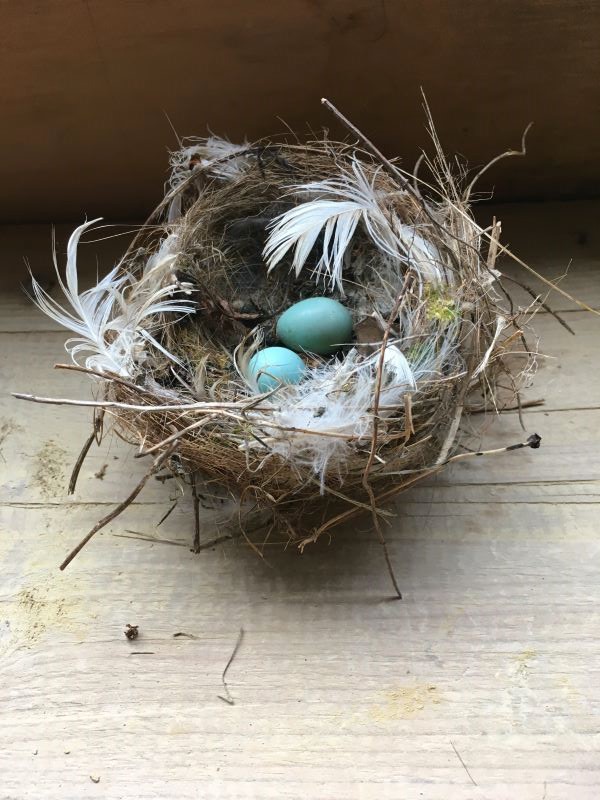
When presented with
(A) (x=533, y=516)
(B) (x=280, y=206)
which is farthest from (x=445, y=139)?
(A) (x=533, y=516)

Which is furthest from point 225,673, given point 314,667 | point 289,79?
point 289,79

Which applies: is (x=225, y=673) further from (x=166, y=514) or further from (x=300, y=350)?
(x=300, y=350)

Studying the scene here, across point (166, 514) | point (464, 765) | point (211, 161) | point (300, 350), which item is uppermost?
point (211, 161)

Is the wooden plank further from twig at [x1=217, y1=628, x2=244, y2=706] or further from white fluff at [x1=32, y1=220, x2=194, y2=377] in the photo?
white fluff at [x1=32, y1=220, x2=194, y2=377]

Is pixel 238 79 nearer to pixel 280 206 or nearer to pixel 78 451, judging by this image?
pixel 280 206

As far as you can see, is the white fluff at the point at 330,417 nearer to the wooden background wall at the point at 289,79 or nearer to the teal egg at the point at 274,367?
→ the teal egg at the point at 274,367

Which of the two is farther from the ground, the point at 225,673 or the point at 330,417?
the point at 330,417

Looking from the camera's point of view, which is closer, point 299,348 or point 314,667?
point 314,667
